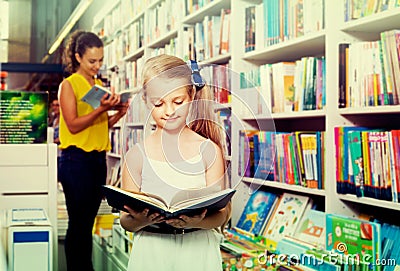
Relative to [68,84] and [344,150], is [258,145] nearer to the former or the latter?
[344,150]

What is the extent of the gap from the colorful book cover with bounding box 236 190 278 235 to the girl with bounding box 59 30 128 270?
2.04 feet

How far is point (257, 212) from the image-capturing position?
2.56 meters

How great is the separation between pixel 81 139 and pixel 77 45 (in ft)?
1.17

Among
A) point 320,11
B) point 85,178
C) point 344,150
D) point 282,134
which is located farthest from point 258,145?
point 85,178

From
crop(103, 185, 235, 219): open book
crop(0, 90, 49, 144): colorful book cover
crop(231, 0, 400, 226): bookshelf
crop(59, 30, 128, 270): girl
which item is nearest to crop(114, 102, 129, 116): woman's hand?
crop(59, 30, 128, 270): girl

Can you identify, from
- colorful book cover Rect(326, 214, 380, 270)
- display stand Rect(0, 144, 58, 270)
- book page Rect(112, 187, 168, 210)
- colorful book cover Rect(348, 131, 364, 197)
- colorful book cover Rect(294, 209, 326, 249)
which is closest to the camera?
book page Rect(112, 187, 168, 210)

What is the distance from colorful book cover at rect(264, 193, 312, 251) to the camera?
2323mm

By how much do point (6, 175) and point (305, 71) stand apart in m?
1.16

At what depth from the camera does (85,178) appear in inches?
93.6

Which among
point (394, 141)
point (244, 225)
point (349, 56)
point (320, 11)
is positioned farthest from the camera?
point (244, 225)

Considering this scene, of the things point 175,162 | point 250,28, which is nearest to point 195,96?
point 175,162

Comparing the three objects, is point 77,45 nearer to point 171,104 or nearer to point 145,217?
point 171,104

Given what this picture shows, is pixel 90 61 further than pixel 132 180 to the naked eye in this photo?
Yes

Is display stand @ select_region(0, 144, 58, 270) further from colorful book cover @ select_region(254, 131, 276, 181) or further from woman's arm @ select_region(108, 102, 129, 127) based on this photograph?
colorful book cover @ select_region(254, 131, 276, 181)
